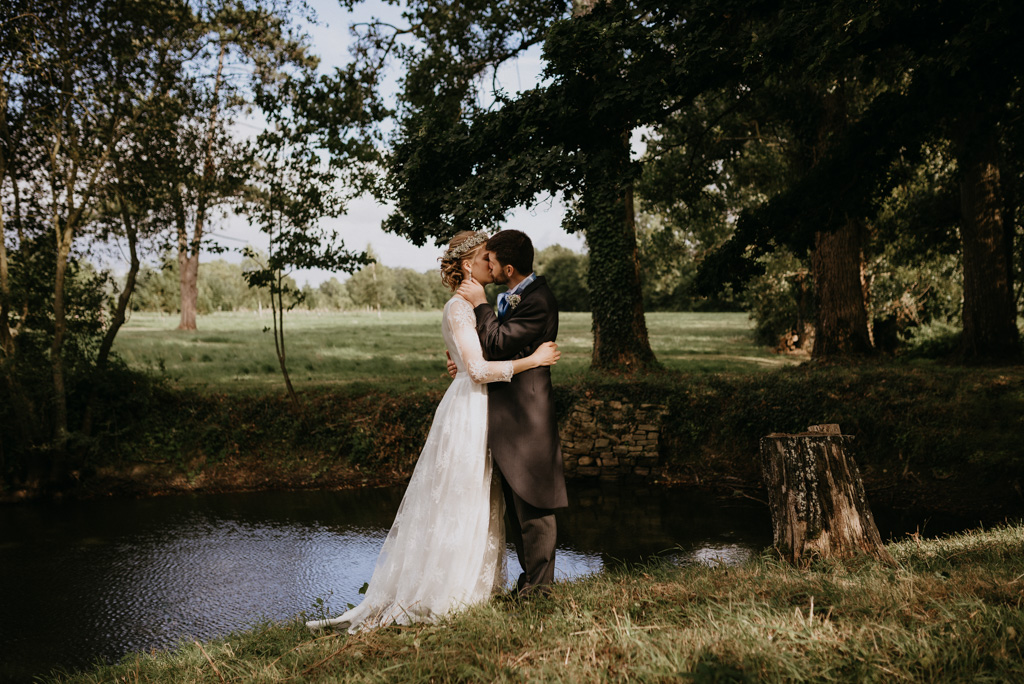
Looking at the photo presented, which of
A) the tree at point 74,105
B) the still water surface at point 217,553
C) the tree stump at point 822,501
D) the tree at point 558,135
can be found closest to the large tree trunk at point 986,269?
the still water surface at point 217,553

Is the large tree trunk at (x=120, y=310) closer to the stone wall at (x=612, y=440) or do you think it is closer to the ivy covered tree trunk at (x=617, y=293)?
the stone wall at (x=612, y=440)

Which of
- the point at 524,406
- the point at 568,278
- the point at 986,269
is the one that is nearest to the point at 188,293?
the point at 986,269

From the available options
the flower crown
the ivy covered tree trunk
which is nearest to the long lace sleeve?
the flower crown

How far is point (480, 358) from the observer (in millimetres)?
3916

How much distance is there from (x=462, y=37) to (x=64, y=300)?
27.5 ft

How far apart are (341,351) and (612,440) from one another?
1227 centimetres

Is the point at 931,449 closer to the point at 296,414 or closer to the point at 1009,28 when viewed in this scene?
the point at 1009,28

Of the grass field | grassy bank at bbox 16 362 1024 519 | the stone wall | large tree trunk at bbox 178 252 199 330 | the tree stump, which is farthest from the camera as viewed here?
large tree trunk at bbox 178 252 199 330

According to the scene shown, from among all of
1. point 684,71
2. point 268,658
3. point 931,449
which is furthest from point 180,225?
point 931,449

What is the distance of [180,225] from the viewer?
12727 mm

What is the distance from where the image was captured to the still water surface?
6.18 m

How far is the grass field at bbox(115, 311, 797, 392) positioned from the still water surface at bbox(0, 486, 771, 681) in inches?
163

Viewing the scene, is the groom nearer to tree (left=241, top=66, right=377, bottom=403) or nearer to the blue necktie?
the blue necktie

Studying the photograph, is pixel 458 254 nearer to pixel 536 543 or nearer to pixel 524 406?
pixel 524 406
